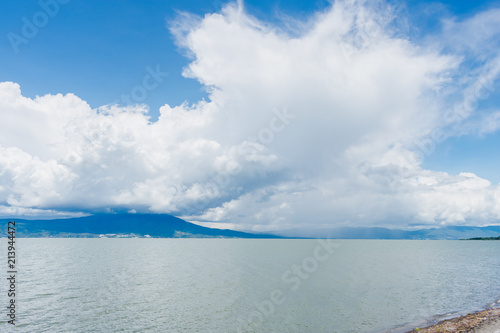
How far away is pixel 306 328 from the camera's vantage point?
43.2 m

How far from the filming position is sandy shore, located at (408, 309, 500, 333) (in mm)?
37562

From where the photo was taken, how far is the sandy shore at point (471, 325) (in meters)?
37.6

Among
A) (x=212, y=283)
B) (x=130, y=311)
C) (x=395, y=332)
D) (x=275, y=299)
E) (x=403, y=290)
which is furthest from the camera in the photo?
(x=212, y=283)

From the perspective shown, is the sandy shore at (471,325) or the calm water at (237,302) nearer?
the sandy shore at (471,325)

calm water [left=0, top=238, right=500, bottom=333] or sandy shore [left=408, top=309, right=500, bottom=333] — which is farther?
calm water [left=0, top=238, right=500, bottom=333]

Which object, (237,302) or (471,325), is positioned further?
(237,302)

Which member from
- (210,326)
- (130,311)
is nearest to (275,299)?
(210,326)

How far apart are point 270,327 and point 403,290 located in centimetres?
4549

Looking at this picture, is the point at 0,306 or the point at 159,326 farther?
the point at 0,306

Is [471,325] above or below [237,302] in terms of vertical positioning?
above

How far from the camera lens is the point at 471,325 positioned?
132 feet

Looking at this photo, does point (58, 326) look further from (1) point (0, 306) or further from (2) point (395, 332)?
(2) point (395, 332)

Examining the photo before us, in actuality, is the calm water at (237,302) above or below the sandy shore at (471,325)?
below

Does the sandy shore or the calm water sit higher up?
the sandy shore
